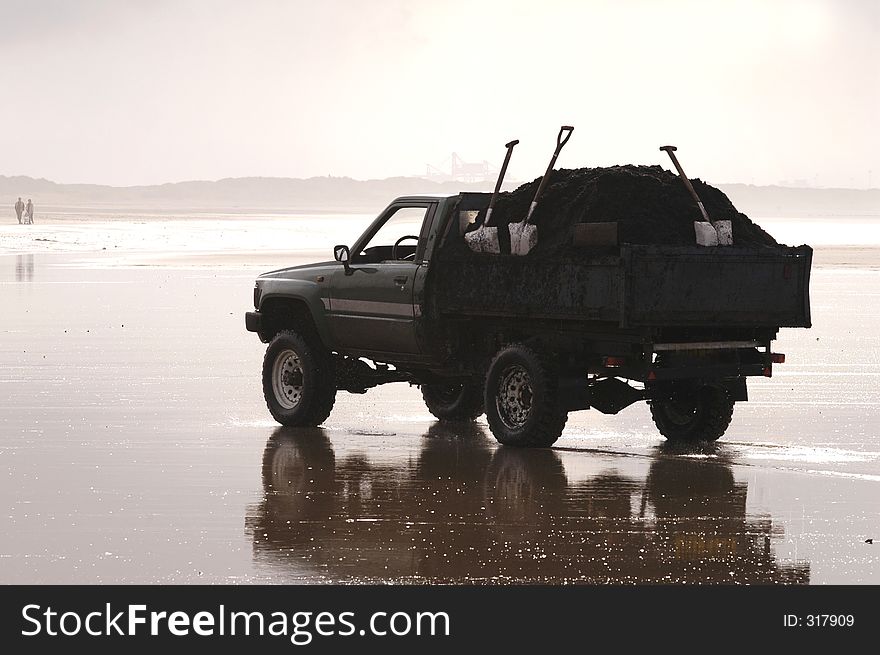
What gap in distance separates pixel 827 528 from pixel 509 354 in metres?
3.96

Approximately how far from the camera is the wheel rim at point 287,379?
632 inches

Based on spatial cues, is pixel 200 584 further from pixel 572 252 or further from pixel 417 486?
pixel 572 252

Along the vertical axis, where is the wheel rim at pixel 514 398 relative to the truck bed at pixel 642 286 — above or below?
below

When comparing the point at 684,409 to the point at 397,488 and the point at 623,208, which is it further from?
the point at 397,488

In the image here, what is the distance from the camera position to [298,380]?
633 inches

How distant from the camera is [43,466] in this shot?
1302 cm

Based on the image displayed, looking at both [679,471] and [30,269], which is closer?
[679,471]

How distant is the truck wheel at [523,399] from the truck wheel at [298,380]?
6.32 ft

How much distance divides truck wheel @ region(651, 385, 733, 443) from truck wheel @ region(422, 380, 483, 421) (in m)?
1.86

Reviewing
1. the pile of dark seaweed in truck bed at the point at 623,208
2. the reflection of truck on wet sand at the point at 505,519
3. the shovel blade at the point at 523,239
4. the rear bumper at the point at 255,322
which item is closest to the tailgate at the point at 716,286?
the pile of dark seaweed in truck bed at the point at 623,208

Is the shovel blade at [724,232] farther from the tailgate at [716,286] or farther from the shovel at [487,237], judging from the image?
the shovel at [487,237]

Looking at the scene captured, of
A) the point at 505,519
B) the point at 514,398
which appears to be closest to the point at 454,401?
the point at 514,398

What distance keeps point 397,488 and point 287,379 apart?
415 centimetres

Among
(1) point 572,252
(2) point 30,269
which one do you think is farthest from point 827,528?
(2) point 30,269
